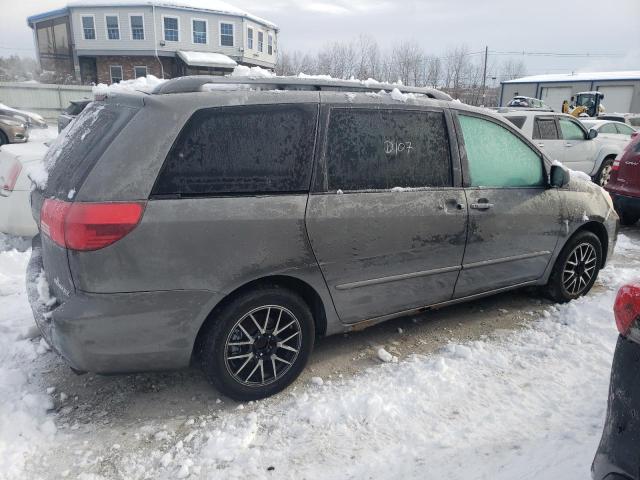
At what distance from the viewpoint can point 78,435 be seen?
109 inches

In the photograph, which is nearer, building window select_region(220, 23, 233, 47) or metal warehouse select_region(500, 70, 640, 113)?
building window select_region(220, 23, 233, 47)

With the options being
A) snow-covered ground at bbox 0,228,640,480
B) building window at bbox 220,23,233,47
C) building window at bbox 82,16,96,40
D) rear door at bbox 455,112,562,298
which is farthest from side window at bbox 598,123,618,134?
building window at bbox 82,16,96,40

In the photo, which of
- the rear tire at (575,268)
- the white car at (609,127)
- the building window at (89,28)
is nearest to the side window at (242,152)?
the rear tire at (575,268)

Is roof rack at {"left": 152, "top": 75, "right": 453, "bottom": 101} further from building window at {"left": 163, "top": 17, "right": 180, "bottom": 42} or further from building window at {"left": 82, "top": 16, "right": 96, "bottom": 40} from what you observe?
building window at {"left": 82, "top": 16, "right": 96, "bottom": 40}

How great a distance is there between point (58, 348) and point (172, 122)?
1.38 metres

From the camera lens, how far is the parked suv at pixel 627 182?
6.96m

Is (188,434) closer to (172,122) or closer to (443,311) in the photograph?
(172,122)

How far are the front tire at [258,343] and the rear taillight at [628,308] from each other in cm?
177

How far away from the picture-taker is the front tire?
2.88 m

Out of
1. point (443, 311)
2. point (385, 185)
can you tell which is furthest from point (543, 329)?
point (385, 185)

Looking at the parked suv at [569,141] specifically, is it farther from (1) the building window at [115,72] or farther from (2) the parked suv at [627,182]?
(1) the building window at [115,72]

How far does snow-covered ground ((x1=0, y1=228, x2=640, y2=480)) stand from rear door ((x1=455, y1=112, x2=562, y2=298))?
23.9 inches

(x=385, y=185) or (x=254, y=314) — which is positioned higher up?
(x=385, y=185)

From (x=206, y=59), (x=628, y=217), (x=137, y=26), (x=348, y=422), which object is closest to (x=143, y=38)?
(x=137, y=26)
